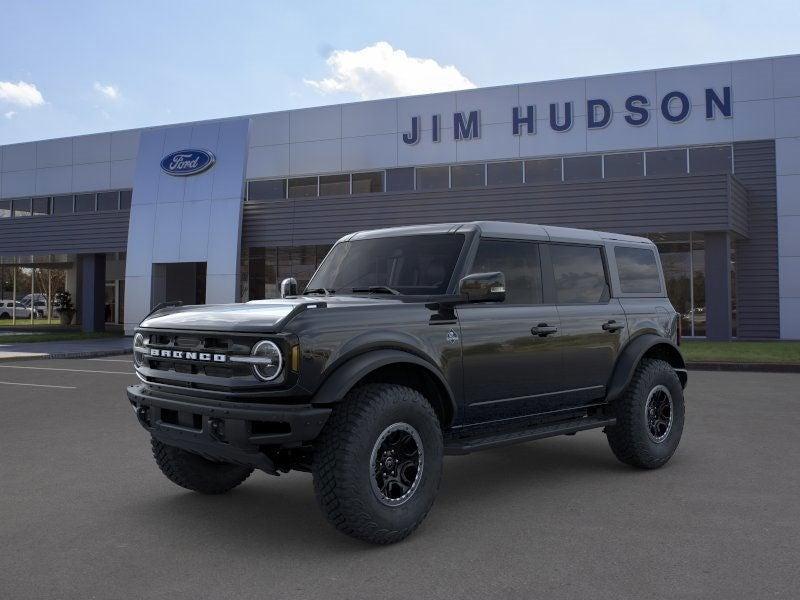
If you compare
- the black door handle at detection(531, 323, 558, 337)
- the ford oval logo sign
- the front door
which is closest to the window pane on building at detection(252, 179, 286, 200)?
the ford oval logo sign

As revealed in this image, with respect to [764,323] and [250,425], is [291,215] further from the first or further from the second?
[250,425]

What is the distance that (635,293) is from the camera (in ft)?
21.5

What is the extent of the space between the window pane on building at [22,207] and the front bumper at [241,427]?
32.5 meters

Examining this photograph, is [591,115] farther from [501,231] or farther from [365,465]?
[365,465]

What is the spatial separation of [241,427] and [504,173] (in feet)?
71.3

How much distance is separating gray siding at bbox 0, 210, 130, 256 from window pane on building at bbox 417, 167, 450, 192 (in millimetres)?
11548

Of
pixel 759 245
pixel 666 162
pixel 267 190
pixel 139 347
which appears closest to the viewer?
pixel 139 347

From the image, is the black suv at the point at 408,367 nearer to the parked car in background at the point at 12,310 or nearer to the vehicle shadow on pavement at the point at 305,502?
the vehicle shadow on pavement at the point at 305,502

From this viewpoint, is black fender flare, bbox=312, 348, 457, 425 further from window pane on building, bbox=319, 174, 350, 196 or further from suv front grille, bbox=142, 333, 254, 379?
window pane on building, bbox=319, 174, 350, 196

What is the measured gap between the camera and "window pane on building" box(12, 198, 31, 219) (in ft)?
107

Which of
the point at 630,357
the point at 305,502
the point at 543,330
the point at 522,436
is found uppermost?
the point at 543,330

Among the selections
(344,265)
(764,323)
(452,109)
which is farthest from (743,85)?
(344,265)

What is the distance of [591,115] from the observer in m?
23.6

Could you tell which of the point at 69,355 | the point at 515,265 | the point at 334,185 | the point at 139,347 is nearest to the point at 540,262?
the point at 515,265
